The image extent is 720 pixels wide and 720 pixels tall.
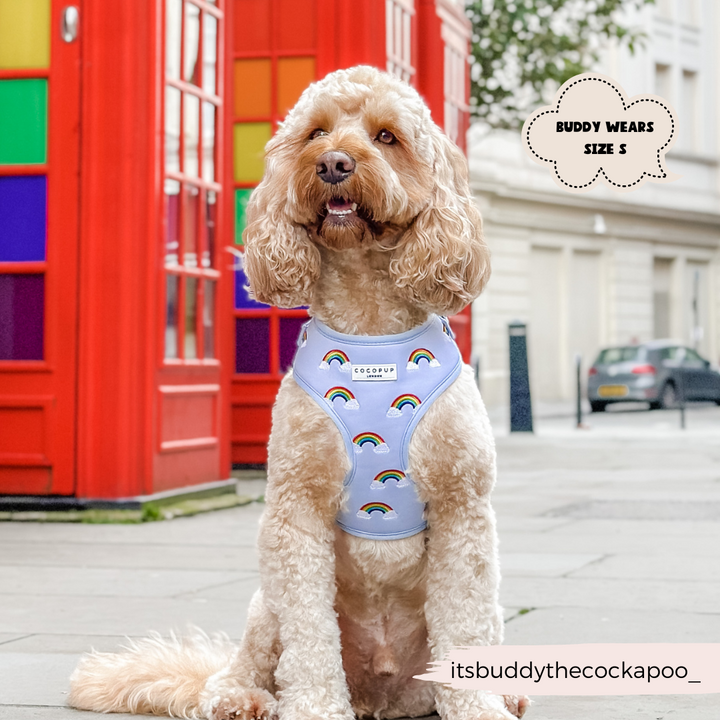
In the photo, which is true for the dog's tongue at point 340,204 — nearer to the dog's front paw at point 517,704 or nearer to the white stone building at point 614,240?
the dog's front paw at point 517,704

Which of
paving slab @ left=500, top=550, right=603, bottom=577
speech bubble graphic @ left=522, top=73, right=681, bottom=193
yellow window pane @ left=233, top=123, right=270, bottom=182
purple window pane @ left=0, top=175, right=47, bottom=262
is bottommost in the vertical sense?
paving slab @ left=500, top=550, right=603, bottom=577

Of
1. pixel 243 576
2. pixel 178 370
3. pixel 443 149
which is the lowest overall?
pixel 243 576

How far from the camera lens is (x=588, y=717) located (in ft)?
11.0

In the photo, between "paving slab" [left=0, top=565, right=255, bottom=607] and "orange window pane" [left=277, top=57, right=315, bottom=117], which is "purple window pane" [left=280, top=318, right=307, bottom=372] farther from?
"paving slab" [left=0, top=565, right=255, bottom=607]

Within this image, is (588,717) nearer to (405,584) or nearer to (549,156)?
(405,584)

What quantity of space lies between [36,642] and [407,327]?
194 cm

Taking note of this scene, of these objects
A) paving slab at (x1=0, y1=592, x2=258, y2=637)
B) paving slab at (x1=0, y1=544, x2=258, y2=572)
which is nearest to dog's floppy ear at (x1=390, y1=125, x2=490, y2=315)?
paving slab at (x1=0, y1=592, x2=258, y2=637)

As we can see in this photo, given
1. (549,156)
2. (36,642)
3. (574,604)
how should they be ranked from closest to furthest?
(549,156)
(36,642)
(574,604)

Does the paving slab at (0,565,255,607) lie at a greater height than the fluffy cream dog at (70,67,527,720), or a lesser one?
lesser

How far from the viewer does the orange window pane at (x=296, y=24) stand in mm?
10094

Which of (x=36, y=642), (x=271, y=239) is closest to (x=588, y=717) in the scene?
(x=271, y=239)

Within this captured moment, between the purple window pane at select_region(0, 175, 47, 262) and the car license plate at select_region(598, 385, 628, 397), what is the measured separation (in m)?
17.2

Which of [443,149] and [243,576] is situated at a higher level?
[443,149]

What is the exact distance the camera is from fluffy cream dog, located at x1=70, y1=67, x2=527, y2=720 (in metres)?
2.99
